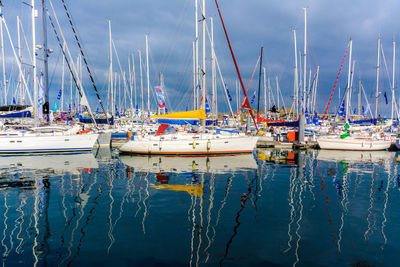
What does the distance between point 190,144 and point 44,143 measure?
42.8 ft

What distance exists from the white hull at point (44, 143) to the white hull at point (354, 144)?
24897 mm

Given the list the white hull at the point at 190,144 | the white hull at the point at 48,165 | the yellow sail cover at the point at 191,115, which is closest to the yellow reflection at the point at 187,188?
the white hull at the point at 48,165

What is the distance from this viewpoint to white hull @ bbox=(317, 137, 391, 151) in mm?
29422

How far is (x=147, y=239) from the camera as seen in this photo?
6.98m

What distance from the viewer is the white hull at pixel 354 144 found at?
29422 mm

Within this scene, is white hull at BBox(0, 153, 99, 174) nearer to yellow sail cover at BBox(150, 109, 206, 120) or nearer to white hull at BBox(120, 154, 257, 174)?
white hull at BBox(120, 154, 257, 174)

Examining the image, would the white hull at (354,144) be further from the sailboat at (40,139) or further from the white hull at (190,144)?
the sailboat at (40,139)

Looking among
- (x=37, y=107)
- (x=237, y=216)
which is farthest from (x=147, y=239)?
(x=37, y=107)

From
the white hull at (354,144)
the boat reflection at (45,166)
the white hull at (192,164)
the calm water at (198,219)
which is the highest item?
the white hull at (354,144)

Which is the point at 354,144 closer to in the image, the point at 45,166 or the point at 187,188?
the point at 187,188

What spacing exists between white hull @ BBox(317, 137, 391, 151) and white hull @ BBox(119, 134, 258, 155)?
36.4 ft

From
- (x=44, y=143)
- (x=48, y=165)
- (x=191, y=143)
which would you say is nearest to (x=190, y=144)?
(x=191, y=143)

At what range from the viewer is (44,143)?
2420 centimetres

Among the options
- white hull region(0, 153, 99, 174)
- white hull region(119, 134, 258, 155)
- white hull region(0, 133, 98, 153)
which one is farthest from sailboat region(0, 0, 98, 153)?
white hull region(119, 134, 258, 155)
